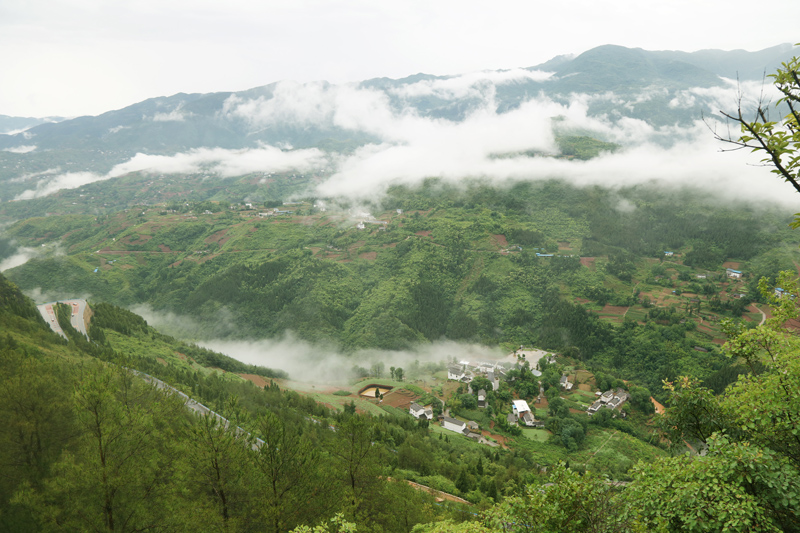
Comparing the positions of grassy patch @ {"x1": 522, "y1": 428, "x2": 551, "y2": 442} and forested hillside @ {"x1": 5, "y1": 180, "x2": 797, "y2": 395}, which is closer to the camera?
grassy patch @ {"x1": 522, "y1": 428, "x2": 551, "y2": 442}

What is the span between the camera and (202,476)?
1773 centimetres

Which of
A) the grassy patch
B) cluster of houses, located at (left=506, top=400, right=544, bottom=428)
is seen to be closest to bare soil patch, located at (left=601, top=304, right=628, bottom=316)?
cluster of houses, located at (left=506, top=400, right=544, bottom=428)

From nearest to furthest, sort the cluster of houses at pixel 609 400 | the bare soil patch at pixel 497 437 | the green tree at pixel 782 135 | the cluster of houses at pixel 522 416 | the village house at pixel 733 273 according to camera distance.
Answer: the green tree at pixel 782 135, the bare soil patch at pixel 497 437, the cluster of houses at pixel 522 416, the cluster of houses at pixel 609 400, the village house at pixel 733 273

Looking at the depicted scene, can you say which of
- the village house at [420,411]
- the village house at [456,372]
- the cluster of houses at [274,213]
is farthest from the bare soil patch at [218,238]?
the village house at [420,411]

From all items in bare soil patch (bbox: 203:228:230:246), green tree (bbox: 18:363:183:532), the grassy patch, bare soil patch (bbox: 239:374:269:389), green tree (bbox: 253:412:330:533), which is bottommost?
the grassy patch

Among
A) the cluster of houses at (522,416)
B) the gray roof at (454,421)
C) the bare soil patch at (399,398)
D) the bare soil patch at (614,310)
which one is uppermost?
the bare soil patch at (614,310)

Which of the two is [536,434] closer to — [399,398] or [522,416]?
[522,416]

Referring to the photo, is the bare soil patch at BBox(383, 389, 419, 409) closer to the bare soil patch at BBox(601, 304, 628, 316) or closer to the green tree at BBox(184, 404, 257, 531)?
the green tree at BBox(184, 404, 257, 531)

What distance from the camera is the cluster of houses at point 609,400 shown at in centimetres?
6894

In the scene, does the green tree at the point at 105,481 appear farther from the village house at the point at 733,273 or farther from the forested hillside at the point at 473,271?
the village house at the point at 733,273

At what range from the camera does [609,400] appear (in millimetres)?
70750

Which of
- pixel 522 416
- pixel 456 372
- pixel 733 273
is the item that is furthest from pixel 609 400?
pixel 733 273

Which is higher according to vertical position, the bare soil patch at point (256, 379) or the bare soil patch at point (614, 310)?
the bare soil patch at point (256, 379)

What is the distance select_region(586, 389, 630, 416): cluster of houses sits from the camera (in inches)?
2714
